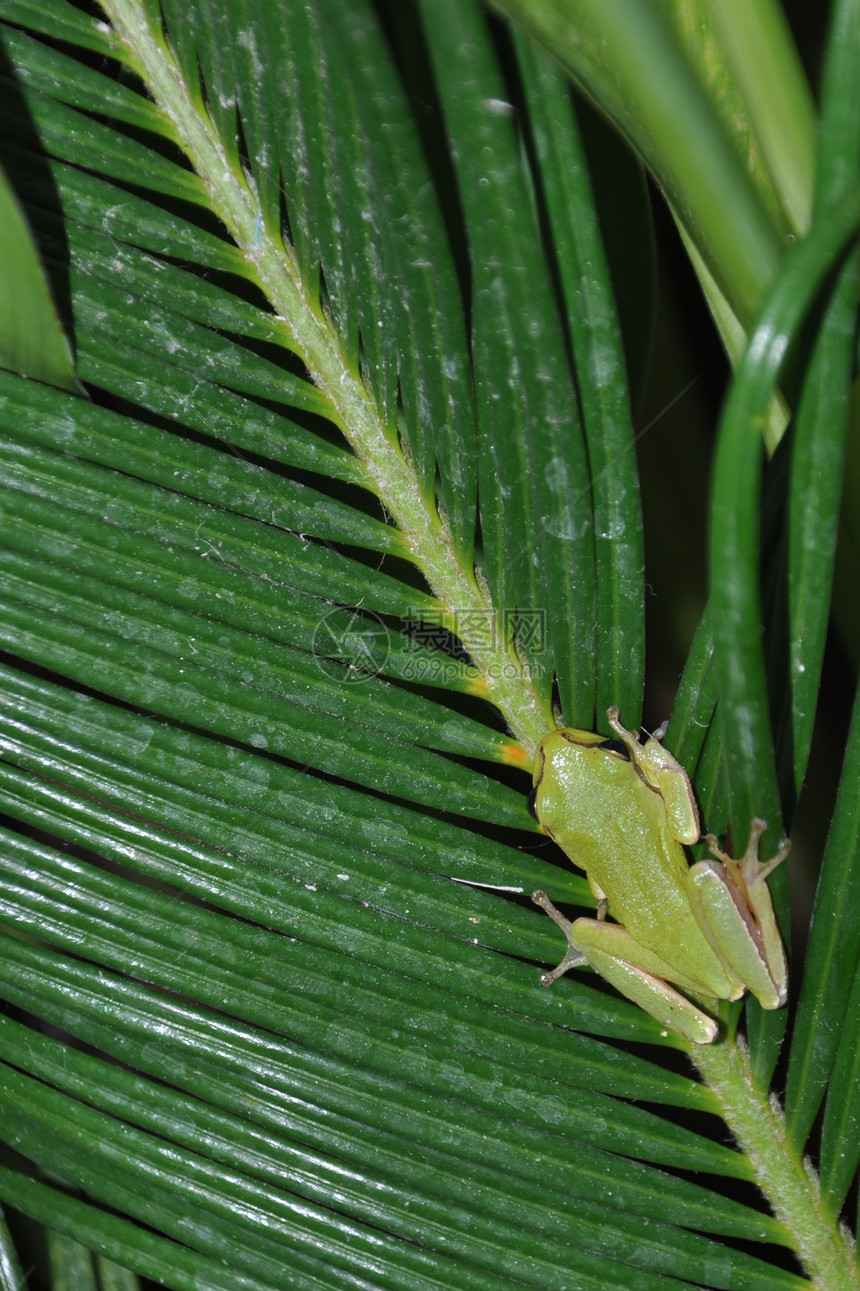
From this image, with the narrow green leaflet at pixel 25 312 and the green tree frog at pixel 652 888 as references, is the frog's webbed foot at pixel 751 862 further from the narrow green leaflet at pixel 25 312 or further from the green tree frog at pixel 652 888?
the narrow green leaflet at pixel 25 312

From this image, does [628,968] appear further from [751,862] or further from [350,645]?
[350,645]

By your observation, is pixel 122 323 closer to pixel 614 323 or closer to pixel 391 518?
pixel 391 518

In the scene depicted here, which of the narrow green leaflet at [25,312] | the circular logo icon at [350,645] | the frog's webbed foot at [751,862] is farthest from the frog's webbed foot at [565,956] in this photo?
the narrow green leaflet at [25,312]

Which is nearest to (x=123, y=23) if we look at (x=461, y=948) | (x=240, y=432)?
(x=240, y=432)

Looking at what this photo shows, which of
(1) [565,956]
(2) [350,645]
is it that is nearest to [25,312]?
(2) [350,645]

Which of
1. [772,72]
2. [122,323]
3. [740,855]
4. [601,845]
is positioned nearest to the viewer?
[772,72]

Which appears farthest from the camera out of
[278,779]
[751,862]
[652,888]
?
[652,888]
